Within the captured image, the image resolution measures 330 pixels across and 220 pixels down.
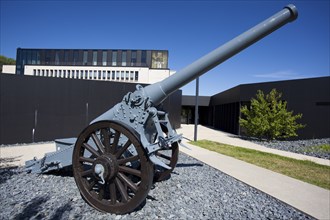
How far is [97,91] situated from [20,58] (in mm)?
37787

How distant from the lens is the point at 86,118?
12.5 metres

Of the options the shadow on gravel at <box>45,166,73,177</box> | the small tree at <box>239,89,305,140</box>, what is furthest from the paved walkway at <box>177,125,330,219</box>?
the small tree at <box>239,89,305,140</box>

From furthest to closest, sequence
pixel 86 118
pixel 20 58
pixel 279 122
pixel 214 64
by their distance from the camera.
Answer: pixel 20 58 < pixel 279 122 < pixel 86 118 < pixel 214 64

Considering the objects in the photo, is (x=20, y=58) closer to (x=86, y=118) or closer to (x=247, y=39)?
(x=86, y=118)

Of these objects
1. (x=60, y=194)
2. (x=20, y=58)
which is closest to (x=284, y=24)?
(x=60, y=194)

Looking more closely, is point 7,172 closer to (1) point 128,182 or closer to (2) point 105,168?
(2) point 105,168

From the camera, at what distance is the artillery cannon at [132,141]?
12.3 ft

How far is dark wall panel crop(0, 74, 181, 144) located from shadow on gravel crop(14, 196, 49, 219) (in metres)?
6.91

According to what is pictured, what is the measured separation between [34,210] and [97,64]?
134ft

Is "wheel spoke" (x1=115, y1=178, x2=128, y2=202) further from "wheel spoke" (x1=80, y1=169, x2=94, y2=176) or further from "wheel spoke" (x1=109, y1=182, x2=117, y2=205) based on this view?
"wheel spoke" (x1=80, y1=169, x2=94, y2=176)

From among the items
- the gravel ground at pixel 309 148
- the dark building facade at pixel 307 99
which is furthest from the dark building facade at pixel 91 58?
the gravel ground at pixel 309 148

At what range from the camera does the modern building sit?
4066cm

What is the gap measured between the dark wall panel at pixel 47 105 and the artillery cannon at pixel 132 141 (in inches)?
261

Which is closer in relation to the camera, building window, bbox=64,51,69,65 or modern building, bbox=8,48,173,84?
modern building, bbox=8,48,173,84
